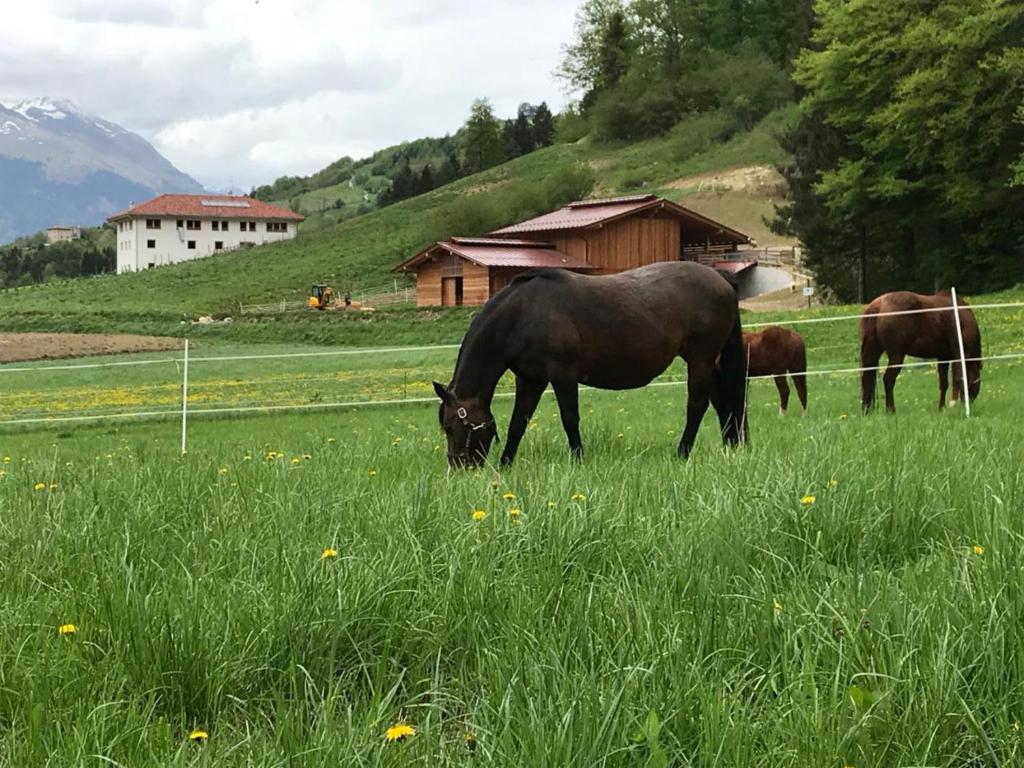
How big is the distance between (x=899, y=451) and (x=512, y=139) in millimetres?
126054

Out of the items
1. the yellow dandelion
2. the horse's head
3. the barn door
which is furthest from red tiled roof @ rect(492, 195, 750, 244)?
the yellow dandelion

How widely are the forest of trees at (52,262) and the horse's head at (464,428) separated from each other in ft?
369

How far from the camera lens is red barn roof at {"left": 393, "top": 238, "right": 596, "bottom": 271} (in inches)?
1877

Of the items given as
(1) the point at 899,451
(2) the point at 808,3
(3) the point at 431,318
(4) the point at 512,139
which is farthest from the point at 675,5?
(1) the point at 899,451

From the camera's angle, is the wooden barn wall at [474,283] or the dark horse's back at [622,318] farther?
the wooden barn wall at [474,283]

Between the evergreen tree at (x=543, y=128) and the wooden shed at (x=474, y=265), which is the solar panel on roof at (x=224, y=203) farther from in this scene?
the wooden shed at (x=474, y=265)

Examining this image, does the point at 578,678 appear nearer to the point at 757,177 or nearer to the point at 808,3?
the point at 808,3

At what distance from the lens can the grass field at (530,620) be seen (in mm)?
2143

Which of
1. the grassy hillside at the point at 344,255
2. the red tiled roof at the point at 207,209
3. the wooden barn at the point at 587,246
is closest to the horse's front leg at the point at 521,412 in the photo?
the grassy hillside at the point at 344,255

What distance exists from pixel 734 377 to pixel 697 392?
2.22ft

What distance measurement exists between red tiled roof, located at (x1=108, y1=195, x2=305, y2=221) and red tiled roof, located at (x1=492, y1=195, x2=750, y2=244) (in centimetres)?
6170

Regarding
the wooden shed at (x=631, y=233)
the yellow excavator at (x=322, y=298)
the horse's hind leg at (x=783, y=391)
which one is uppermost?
the wooden shed at (x=631, y=233)

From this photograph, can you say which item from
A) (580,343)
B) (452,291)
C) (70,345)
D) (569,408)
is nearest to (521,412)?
(569,408)

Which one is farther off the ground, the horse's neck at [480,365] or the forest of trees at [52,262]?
the forest of trees at [52,262]
